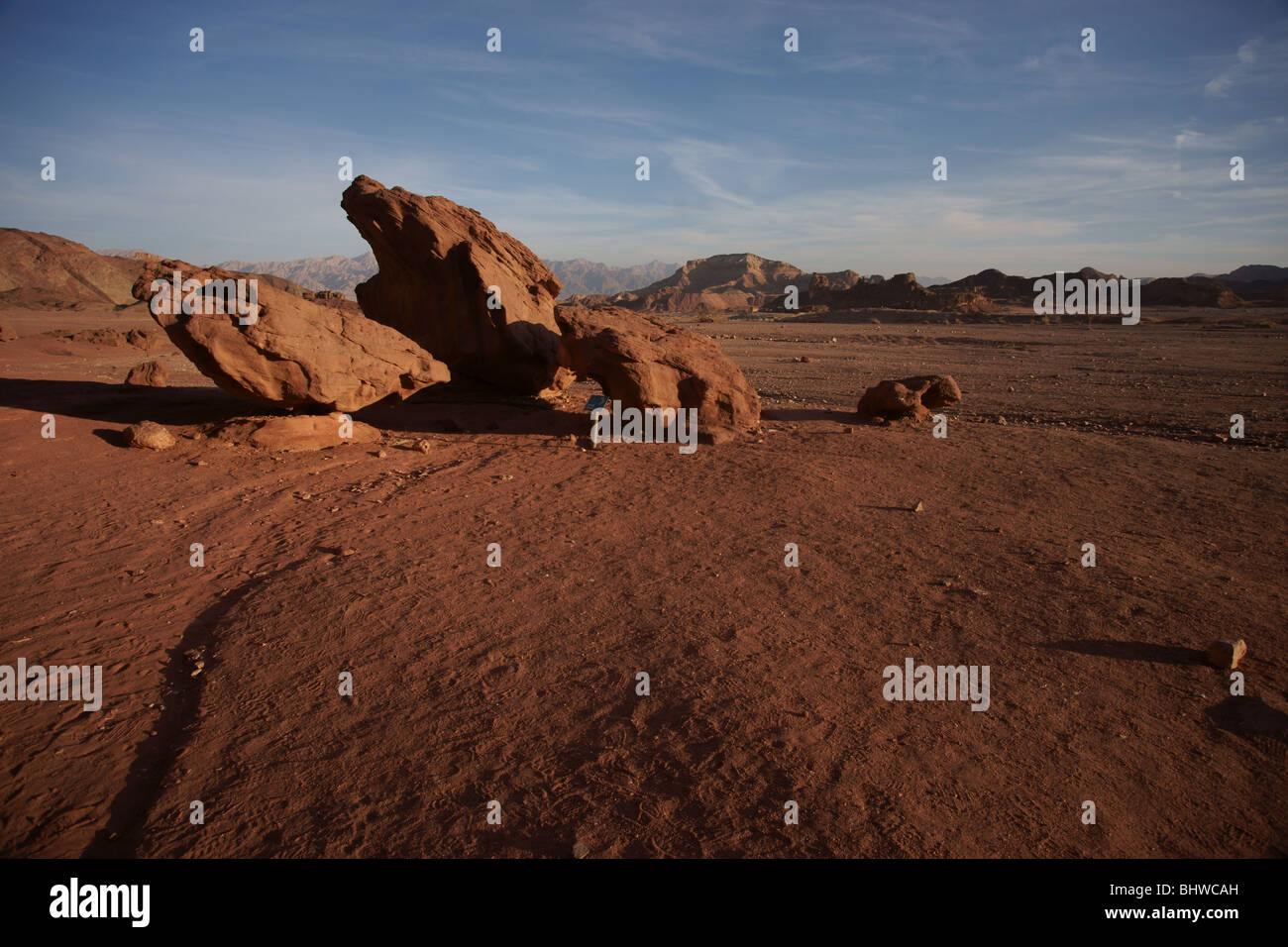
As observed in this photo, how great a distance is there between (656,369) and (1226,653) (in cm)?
740

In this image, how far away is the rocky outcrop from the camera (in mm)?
11305

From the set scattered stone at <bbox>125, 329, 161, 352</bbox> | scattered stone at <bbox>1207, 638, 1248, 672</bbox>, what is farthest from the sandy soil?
scattered stone at <bbox>125, 329, 161, 352</bbox>

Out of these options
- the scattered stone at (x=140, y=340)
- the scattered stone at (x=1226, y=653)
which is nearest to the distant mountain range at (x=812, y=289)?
the scattered stone at (x=140, y=340)

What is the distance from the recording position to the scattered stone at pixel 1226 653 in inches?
178

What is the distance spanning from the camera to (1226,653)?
14.9ft

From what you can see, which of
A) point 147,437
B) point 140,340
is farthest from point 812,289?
point 147,437

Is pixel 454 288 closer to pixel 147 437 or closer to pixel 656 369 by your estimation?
pixel 656 369

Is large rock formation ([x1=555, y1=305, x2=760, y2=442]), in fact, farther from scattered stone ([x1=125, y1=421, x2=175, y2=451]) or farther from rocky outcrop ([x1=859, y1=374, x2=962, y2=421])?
scattered stone ([x1=125, y1=421, x2=175, y2=451])

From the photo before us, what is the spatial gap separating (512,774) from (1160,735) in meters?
3.84

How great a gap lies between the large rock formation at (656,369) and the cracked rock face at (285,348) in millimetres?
2593

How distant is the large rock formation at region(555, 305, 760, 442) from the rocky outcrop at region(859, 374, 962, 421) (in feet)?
7.58

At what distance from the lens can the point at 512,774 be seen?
12.2ft
